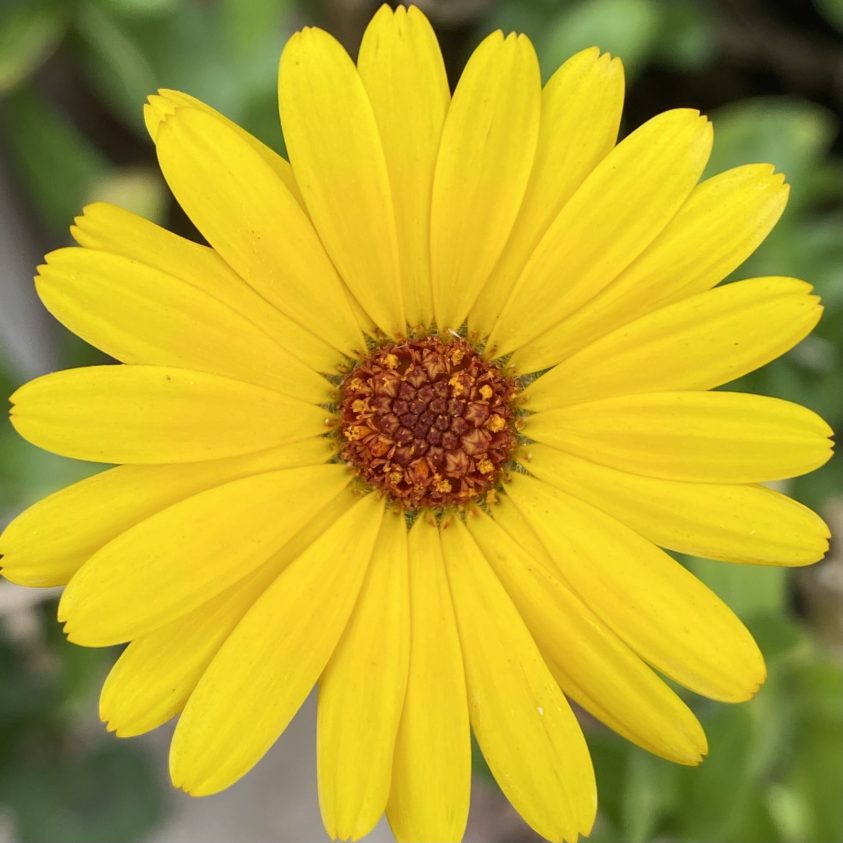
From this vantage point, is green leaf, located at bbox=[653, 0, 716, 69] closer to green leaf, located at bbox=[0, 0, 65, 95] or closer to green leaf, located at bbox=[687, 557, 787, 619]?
green leaf, located at bbox=[687, 557, 787, 619]

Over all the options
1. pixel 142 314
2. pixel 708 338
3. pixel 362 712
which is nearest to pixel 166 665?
pixel 362 712

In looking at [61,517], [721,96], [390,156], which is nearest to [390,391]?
[390,156]

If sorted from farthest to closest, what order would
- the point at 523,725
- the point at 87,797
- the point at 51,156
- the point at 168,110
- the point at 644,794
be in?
the point at 87,797 < the point at 51,156 < the point at 644,794 < the point at 523,725 < the point at 168,110

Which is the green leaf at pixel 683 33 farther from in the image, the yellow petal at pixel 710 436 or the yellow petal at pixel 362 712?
the yellow petal at pixel 362 712

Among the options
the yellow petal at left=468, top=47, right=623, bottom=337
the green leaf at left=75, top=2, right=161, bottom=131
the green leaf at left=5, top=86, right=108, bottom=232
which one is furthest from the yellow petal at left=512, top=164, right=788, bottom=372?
the green leaf at left=5, top=86, right=108, bottom=232

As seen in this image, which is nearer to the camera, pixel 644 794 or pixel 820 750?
pixel 644 794

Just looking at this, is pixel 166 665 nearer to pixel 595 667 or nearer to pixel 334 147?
pixel 595 667

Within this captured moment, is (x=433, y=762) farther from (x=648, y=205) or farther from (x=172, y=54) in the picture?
(x=172, y=54)

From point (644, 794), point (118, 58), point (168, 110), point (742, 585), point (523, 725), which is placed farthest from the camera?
point (118, 58)
